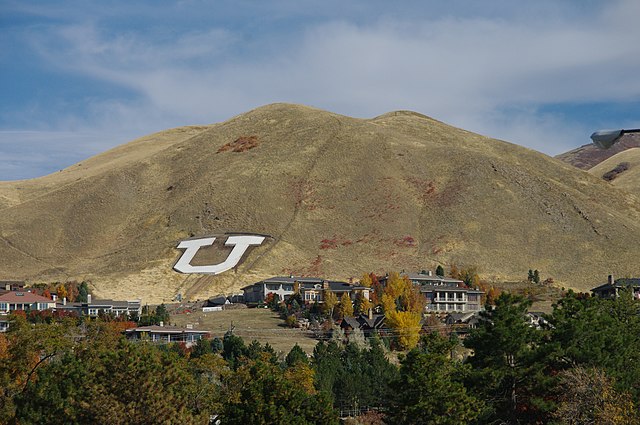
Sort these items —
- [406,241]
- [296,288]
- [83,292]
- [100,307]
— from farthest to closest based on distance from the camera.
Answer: [406,241] < [83,292] < [296,288] < [100,307]

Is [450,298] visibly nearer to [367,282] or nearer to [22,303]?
[367,282]

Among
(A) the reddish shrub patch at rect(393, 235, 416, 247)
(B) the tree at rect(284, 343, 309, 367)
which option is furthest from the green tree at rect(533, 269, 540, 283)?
(B) the tree at rect(284, 343, 309, 367)

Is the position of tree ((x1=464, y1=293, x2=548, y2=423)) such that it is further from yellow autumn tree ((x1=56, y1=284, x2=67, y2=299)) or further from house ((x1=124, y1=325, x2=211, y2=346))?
yellow autumn tree ((x1=56, y1=284, x2=67, y2=299))

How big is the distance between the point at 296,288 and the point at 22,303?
118 ft

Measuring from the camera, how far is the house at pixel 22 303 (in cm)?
12875

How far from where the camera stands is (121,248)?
611 feet

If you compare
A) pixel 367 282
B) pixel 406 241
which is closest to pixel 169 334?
pixel 367 282

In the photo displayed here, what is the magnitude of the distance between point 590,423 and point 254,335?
62.7 metres

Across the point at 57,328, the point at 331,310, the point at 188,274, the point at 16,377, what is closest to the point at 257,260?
the point at 188,274

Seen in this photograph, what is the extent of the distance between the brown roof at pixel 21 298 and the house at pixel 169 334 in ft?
93.5

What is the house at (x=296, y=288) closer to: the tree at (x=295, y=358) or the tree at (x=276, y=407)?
the tree at (x=295, y=358)

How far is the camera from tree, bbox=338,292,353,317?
12175cm

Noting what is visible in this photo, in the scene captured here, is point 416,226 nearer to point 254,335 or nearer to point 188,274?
point 188,274

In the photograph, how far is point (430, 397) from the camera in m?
53.7
